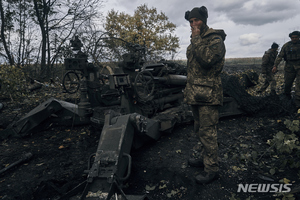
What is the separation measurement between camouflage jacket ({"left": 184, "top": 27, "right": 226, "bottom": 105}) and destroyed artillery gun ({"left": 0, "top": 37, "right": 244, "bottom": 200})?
3.25ft

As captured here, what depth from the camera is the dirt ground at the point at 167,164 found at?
284 cm

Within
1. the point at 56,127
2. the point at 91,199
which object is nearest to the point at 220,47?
the point at 91,199

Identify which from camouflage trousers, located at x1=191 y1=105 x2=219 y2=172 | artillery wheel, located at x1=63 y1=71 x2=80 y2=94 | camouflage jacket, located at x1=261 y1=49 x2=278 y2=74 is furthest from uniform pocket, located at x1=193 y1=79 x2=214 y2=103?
camouflage jacket, located at x1=261 y1=49 x2=278 y2=74

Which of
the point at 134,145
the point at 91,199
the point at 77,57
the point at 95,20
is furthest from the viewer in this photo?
the point at 95,20

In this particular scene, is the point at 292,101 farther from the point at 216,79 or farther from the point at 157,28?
the point at 157,28

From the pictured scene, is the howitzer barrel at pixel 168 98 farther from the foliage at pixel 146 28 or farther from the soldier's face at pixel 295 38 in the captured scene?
the foliage at pixel 146 28

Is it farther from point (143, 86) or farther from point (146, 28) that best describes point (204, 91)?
point (146, 28)

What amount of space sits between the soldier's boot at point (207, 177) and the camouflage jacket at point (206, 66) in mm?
1058

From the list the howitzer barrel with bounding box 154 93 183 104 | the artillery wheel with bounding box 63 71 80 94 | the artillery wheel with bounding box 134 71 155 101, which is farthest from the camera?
the howitzer barrel with bounding box 154 93 183 104

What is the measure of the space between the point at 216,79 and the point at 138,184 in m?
2.01

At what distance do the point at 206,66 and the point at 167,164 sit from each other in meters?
1.85

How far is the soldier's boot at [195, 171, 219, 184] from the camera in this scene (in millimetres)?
2867

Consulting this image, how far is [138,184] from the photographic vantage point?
9.97 ft

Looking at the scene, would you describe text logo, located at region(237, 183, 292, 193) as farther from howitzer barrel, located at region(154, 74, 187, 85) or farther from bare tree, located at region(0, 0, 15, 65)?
bare tree, located at region(0, 0, 15, 65)
